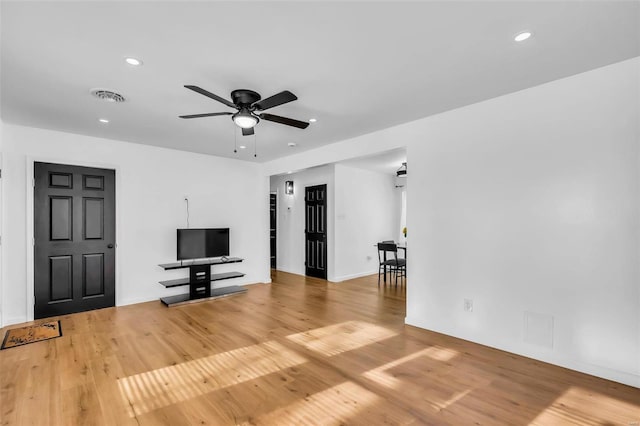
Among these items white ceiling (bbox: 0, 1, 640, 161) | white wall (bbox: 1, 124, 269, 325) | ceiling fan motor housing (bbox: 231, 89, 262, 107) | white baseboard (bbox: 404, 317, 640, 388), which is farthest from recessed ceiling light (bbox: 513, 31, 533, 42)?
white wall (bbox: 1, 124, 269, 325)

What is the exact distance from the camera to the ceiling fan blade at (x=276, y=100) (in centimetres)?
268

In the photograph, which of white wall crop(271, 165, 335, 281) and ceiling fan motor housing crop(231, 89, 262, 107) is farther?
white wall crop(271, 165, 335, 281)

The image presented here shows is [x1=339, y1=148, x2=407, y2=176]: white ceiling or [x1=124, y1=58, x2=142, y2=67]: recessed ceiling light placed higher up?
[x1=124, y1=58, x2=142, y2=67]: recessed ceiling light

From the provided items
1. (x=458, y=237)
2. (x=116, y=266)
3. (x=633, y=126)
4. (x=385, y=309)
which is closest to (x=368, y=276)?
(x=385, y=309)

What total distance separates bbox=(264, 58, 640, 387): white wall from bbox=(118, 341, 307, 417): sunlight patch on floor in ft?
6.47

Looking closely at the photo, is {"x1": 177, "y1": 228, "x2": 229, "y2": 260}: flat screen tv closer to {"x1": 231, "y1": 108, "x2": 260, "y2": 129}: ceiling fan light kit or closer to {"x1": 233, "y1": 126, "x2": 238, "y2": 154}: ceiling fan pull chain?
{"x1": 233, "y1": 126, "x2": 238, "y2": 154}: ceiling fan pull chain

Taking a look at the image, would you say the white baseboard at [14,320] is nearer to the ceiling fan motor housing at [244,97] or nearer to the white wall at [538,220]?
the ceiling fan motor housing at [244,97]

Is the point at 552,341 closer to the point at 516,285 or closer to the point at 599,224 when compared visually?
the point at 516,285

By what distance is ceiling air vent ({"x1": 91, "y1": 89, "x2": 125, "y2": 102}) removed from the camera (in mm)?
3149

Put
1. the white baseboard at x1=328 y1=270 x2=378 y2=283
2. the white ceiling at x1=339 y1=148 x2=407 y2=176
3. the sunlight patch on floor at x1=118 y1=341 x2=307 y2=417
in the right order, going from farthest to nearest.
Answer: the white baseboard at x1=328 y1=270 x2=378 y2=283 → the white ceiling at x1=339 y1=148 x2=407 y2=176 → the sunlight patch on floor at x1=118 y1=341 x2=307 y2=417

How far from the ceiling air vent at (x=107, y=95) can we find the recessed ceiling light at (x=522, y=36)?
3.67 meters

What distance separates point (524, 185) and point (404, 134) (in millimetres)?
1623

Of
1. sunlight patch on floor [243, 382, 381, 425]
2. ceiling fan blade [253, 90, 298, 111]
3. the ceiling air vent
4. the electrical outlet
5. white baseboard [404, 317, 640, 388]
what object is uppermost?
the ceiling air vent

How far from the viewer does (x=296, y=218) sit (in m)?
8.04
